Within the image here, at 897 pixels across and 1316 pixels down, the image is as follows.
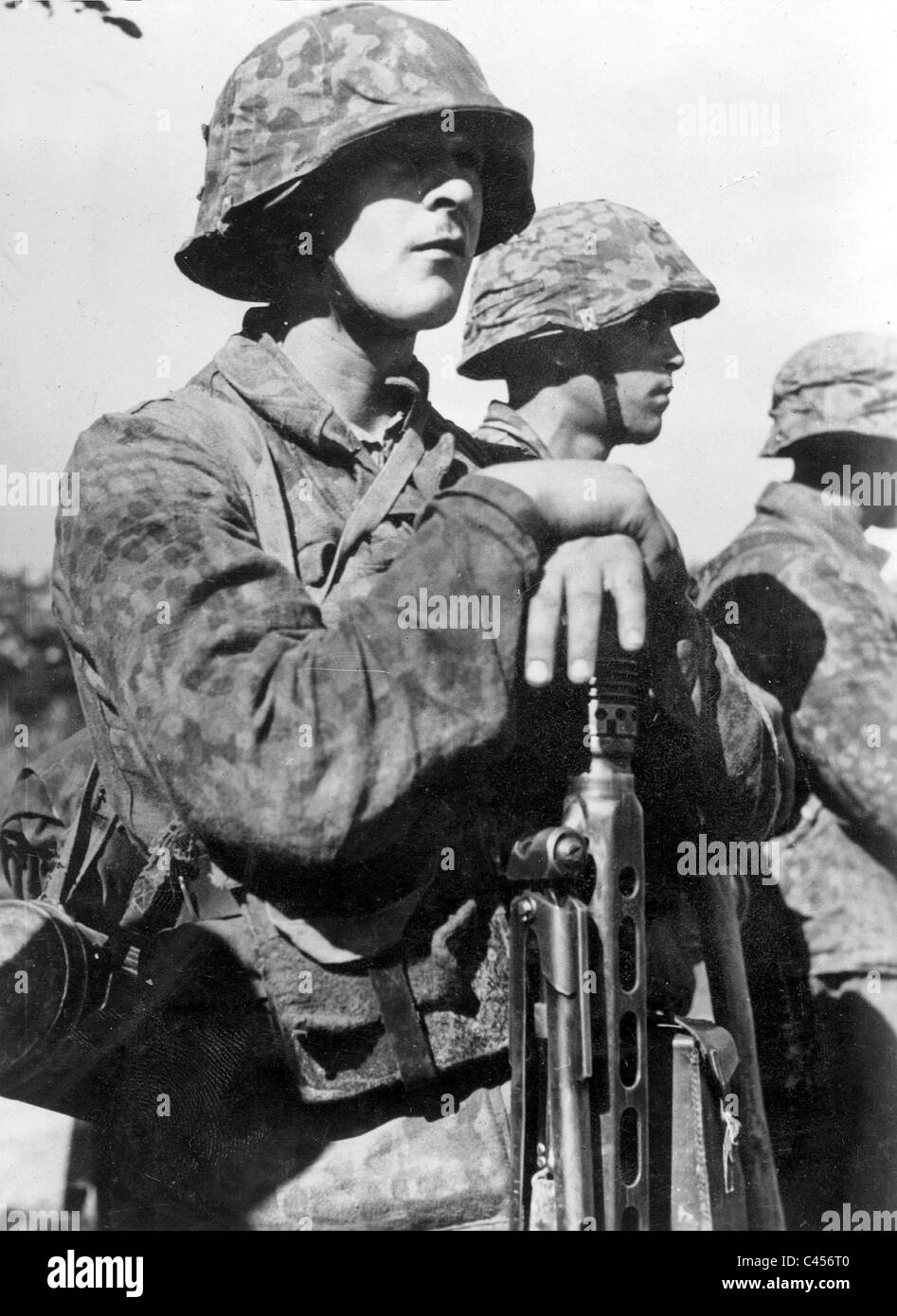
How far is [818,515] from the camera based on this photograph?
3758 millimetres

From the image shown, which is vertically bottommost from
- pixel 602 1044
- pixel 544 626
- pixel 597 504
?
pixel 602 1044

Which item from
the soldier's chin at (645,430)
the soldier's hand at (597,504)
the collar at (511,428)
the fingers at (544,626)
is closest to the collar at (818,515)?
the soldier's chin at (645,430)

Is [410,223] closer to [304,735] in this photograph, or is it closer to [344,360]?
[344,360]

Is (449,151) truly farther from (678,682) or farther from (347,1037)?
(347,1037)

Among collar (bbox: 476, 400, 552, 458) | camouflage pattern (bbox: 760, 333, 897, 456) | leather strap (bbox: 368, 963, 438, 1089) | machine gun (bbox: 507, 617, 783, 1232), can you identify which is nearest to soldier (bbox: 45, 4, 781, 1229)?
leather strap (bbox: 368, 963, 438, 1089)

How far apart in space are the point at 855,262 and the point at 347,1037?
187 cm

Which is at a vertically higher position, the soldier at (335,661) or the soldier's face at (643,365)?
the soldier's face at (643,365)

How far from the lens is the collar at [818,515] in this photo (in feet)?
12.3

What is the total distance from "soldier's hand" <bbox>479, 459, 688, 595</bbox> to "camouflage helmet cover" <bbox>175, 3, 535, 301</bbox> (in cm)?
60

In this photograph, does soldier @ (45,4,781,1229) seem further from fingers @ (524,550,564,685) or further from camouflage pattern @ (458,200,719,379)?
camouflage pattern @ (458,200,719,379)

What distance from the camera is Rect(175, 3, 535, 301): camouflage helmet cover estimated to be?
81.2 inches

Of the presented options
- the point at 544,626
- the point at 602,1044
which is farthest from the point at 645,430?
the point at 602,1044

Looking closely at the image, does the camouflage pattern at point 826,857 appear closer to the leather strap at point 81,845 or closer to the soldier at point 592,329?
the soldier at point 592,329

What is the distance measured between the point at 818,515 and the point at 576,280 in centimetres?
87
